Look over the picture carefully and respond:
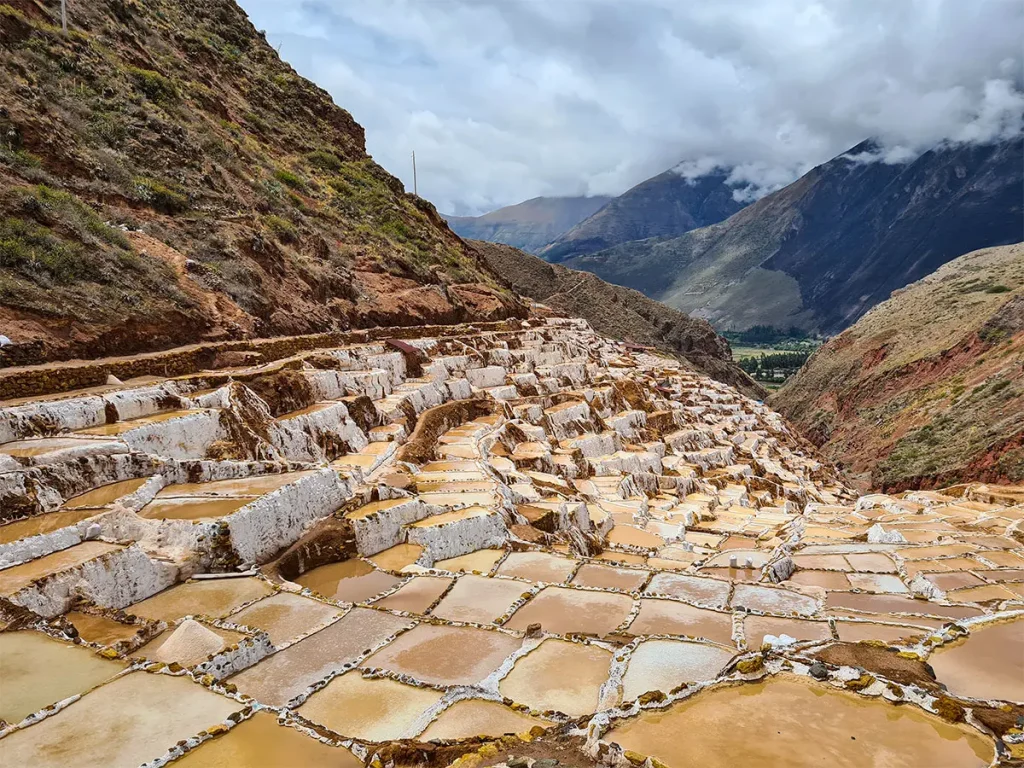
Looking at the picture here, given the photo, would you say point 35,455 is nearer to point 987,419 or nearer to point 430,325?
point 430,325

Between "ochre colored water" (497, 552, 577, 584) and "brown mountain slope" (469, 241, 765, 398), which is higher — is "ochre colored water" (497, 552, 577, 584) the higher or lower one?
the lower one

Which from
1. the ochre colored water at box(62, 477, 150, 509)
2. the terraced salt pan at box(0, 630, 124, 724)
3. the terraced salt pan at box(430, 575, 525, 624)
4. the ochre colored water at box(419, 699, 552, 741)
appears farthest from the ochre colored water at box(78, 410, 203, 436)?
the ochre colored water at box(419, 699, 552, 741)

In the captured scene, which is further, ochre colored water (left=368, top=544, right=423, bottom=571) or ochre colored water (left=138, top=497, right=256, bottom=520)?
ochre colored water (left=368, top=544, right=423, bottom=571)

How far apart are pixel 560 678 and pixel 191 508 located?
7978mm

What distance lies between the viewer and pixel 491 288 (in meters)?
47.0

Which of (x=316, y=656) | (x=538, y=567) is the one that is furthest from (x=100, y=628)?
(x=538, y=567)

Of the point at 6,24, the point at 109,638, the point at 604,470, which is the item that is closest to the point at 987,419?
the point at 604,470

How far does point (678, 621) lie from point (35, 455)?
1215 centimetres

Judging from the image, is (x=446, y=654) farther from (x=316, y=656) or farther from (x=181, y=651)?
(x=181, y=651)

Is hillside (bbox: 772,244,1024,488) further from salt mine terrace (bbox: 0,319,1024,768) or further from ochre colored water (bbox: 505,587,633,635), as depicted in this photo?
Result: ochre colored water (bbox: 505,587,633,635)

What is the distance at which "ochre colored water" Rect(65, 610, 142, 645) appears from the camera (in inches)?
361

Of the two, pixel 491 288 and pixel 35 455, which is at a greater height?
pixel 491 288

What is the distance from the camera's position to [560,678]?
29.5 feet

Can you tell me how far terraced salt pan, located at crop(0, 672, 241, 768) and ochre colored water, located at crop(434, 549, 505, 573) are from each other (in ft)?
20.8
